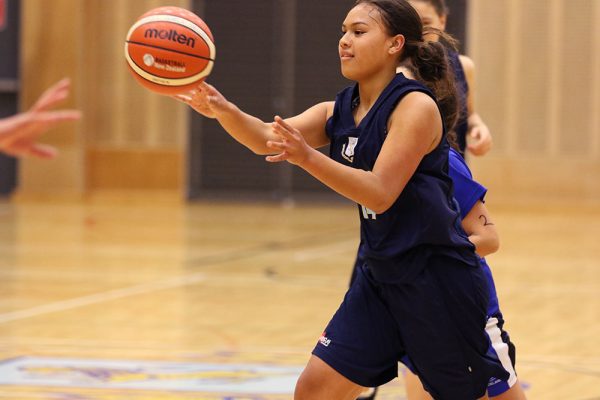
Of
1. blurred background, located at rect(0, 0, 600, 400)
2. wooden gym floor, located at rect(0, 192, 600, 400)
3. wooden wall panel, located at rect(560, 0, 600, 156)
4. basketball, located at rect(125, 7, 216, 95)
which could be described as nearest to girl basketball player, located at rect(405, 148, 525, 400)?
basketball, located at rect(125, 7, 216, 95)

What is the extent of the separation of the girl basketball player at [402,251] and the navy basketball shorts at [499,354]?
13 centimetres

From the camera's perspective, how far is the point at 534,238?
12.2 metres

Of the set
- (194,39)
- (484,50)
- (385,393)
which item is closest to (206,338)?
(385,393)

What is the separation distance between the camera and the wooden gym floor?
17.5 feet

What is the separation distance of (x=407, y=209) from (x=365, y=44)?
48cm

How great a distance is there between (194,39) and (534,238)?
908 cm

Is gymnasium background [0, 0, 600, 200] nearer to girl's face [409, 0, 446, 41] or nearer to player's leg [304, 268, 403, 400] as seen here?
girl's face [409, 0, 446, 41]

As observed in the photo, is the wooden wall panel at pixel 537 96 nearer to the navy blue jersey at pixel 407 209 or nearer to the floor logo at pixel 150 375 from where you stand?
the floor logo at pixel 150 375

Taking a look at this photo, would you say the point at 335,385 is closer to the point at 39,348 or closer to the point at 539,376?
the point at 539,376

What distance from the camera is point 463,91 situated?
14.7 feet

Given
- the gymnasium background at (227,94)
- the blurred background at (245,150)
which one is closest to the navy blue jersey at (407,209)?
the blurred background at (245,150)

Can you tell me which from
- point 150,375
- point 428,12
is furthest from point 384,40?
point 150,375

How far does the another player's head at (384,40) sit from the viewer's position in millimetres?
3264

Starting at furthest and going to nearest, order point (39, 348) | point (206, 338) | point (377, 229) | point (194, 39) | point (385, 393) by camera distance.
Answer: point (206, 338) → point (39, 348) → point (385, 393) → point (194, 39) → point (377, 229)
